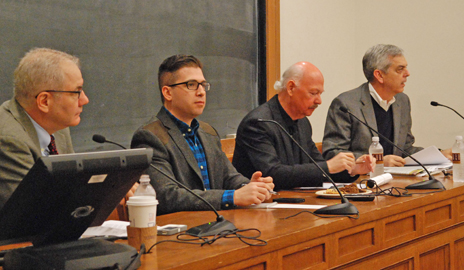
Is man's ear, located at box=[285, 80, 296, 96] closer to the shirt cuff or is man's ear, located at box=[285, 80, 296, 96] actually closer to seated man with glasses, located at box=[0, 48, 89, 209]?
the shirt cuff

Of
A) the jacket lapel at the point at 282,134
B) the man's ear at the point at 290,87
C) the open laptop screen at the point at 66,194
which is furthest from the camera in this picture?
the man's ear at the point at 290,87

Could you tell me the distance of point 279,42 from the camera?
185 inches

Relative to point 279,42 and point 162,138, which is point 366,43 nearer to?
point 279,42

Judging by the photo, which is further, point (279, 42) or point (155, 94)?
point (279, 42)

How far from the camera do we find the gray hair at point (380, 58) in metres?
4.26

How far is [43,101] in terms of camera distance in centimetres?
220

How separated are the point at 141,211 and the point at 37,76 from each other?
94cm

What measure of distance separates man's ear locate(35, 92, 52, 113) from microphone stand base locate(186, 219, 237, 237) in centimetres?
Answer: 84

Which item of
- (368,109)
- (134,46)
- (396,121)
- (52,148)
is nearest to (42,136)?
(52,148)

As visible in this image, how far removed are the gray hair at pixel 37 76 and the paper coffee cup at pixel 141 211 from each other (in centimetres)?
86

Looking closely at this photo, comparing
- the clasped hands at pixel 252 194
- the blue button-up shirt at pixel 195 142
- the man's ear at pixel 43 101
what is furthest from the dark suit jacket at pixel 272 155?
the man's ear at pixel 43 101

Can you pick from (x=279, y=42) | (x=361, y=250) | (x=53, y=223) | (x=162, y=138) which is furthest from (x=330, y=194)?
(x=279, y=42)

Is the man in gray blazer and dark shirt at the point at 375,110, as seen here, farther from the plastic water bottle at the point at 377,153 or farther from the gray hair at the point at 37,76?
the gray hair at the point at 37,76

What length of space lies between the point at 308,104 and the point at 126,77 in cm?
119
